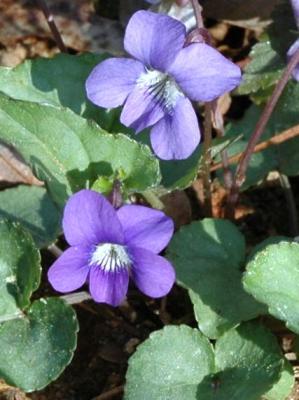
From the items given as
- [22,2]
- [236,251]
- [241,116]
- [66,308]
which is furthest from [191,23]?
[66,308]

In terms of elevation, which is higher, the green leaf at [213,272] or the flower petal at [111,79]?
the flower petal at [111,79]

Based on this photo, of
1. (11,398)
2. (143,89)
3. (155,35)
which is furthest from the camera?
(11,398)

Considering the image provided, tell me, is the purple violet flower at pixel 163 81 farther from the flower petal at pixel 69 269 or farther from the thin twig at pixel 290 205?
the thin twig at pixel 290 205

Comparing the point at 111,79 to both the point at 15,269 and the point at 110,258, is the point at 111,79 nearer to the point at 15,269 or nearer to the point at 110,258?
the point at 110,258

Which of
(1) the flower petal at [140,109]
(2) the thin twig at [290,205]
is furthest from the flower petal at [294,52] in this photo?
(2) the thin twig at [290,205]

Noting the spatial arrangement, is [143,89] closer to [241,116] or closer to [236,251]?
[236,251]

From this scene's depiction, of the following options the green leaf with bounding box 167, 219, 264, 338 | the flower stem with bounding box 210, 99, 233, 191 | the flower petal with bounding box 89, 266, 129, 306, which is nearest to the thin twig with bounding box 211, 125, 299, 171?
the flower stem with bounding box 210, 99, 233, 191
